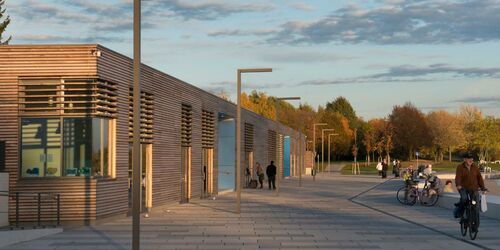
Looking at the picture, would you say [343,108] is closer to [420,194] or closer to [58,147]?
[420,194]

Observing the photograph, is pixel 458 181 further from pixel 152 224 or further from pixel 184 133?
pixel 184 133

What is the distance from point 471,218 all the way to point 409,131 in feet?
334

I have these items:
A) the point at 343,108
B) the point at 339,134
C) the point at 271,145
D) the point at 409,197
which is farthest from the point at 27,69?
the point at 343,108

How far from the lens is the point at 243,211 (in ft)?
80.8

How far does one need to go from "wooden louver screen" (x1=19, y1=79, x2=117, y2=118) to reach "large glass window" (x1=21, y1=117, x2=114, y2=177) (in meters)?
Answer: 0.19

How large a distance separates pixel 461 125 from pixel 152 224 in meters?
106

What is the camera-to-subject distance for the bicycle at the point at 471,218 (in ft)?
51.6

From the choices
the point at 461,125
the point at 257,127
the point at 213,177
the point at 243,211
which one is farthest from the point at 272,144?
the point at 461,125

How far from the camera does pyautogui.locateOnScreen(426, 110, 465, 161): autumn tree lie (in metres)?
118

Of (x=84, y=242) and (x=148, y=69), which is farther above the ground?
(x=148, y=69)

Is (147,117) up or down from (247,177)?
up

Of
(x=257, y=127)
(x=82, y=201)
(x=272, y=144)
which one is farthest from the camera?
(x=272, y=144)

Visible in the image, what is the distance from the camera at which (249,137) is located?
4666 cm

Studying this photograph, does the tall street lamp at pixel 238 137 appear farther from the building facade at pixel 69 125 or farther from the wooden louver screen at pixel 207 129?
the wooden louver screen at pixel 207 129
